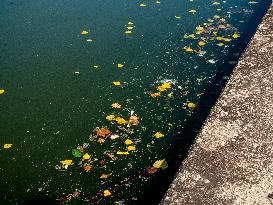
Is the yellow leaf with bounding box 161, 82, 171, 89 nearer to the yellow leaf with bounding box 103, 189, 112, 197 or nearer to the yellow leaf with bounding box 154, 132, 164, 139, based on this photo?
the yellow leaf with bounding box 154, 132, 164, 139

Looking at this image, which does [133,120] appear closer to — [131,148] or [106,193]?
[131,148]

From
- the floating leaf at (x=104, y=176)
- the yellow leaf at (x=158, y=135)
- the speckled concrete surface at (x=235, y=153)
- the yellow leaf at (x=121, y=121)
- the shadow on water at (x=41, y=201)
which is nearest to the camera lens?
the speckled concrete surface at (x=235, y=153)

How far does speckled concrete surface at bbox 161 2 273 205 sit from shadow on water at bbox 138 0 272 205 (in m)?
0.43

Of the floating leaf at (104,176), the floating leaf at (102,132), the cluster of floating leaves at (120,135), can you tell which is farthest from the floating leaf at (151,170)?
the floating leaf at (102,132)

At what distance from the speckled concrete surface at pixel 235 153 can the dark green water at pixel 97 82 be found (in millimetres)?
787

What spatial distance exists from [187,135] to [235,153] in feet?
3.74

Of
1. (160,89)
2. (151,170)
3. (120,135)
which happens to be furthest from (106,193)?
(160,89)

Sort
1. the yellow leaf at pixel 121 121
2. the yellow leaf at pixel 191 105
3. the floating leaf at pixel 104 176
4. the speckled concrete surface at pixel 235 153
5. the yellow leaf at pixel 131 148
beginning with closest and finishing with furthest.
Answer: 1. the speckled concrete surface at pixel 235 153
2. the floating leaf at pixel 104 176
3. the yellow leaf at pixel 131 148
4. the yellow leaf at pixel 121 121
5. the yellow leaf at pixel 191 105

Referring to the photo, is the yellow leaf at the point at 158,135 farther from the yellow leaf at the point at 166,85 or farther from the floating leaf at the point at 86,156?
the yellow leaf at the point at 166,85

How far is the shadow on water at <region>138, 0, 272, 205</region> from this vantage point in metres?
2.98

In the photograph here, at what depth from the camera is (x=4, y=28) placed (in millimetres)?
5773

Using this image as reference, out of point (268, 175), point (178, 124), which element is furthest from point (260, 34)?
point (268, 175)

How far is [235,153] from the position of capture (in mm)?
2451

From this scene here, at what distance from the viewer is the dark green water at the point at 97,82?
3176mm
